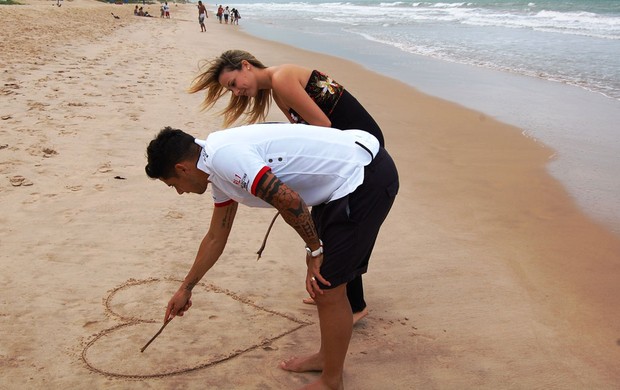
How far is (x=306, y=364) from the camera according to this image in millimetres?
2842

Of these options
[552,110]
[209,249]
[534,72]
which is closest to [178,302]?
[209,249]

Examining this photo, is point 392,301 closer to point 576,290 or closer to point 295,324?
point 295,324

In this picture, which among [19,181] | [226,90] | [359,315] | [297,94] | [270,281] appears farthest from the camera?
[19,181]

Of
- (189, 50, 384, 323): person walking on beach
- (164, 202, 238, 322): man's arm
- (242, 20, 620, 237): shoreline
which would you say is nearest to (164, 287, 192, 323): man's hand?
(164, 202, 238, 322): man's arm

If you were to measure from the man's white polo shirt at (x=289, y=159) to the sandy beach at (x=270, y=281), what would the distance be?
1.03 metres

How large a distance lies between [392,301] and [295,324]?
0.65m

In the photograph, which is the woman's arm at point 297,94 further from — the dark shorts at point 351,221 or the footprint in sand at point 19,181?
the footprint in sand at point 19,181

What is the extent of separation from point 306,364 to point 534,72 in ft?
36.6

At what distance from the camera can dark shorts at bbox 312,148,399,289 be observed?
2369 mm

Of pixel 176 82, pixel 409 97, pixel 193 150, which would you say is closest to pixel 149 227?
pixel 193 150

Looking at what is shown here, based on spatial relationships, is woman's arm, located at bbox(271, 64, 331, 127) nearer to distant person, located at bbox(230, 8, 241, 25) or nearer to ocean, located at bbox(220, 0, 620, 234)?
ocean, located at bbox(220, 0, 620, 234)

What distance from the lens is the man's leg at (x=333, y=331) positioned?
2.44 m

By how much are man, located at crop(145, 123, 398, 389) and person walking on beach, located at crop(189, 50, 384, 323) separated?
43 cm

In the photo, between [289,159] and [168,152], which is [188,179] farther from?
[289,159]
